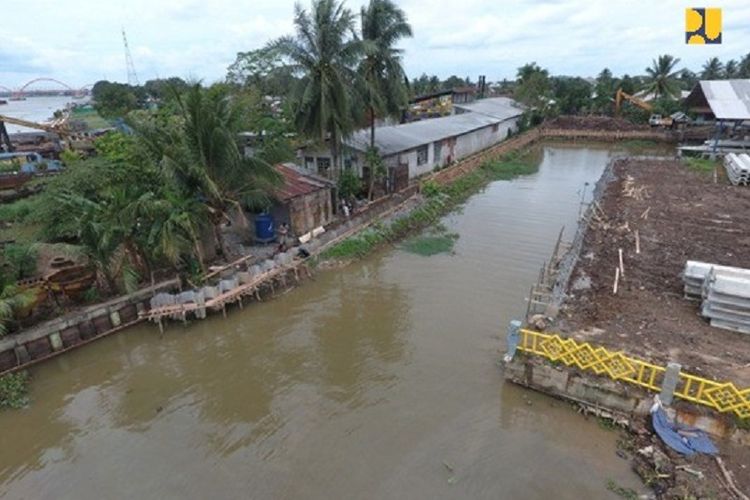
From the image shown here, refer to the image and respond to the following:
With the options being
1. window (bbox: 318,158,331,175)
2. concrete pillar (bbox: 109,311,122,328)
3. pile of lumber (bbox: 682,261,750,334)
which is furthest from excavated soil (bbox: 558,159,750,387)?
window (bbox: 318,158,331,175)

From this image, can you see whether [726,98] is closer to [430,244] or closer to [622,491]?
[430,244]

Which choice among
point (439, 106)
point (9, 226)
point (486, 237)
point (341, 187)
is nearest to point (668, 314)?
point (486, 237)

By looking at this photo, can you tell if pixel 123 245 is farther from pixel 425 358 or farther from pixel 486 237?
→ pixel 486 237

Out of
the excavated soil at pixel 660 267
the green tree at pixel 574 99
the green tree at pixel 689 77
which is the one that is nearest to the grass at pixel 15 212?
the excavated soil at pixel 660 267

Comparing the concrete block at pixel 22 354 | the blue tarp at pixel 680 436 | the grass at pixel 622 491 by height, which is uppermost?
the concrete block at pixel 22 354

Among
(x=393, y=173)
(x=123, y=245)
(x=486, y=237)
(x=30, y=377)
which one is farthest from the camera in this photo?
(x=393, y=173)

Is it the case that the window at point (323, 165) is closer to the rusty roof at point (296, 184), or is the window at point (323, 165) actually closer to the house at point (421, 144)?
the house at point (421, 144)

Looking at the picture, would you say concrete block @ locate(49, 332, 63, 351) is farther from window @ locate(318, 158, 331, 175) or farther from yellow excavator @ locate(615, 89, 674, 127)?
yellow excavator @ locate(615, 89, 674, 127)
